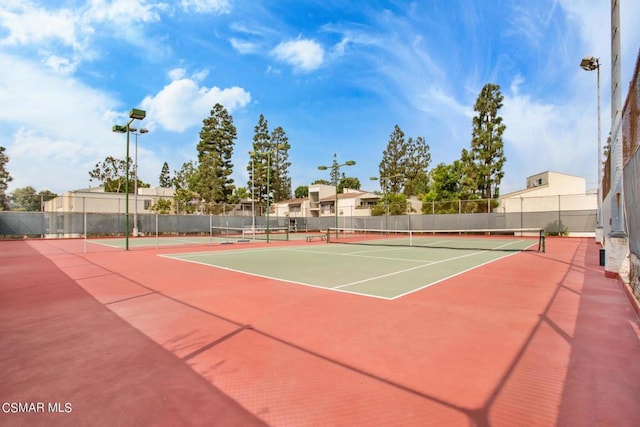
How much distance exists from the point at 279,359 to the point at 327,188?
59289 mm

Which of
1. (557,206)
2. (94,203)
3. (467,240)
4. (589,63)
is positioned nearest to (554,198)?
(557,206)

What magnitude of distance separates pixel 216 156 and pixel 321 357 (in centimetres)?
4961

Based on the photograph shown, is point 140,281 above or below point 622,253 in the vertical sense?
below

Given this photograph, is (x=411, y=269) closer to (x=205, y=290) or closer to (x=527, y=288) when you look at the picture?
(x=527, y=288)

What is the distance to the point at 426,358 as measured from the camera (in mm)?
3680

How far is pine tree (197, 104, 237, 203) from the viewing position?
49.1 metres

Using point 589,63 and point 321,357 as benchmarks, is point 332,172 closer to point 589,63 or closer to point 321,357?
point 589,63

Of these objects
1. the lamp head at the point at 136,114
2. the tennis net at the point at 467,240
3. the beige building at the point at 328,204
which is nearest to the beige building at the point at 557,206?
the tennis net at the point at 467,240

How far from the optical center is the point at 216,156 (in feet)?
163

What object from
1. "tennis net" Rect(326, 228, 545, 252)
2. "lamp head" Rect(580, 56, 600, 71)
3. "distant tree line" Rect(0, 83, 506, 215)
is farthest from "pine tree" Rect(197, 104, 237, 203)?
"lamp head" Rect(580, 56, 600, 71)

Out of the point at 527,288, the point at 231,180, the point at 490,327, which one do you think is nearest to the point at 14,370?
the point at 490,327

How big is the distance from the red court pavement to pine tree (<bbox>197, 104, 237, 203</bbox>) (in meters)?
43.6

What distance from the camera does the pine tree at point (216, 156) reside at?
49062 mm

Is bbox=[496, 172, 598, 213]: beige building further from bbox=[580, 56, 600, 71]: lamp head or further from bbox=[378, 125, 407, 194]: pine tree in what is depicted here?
bbox=[378, 125, 407, 194]: pine tree
